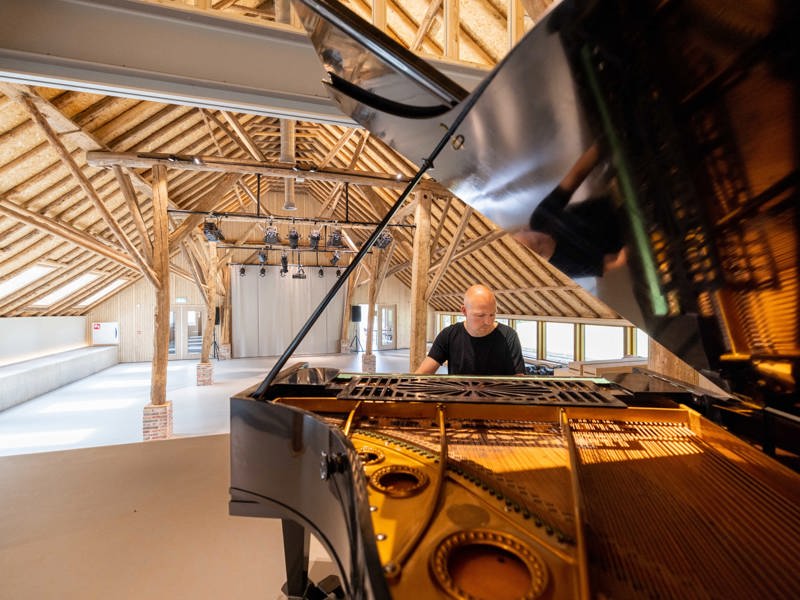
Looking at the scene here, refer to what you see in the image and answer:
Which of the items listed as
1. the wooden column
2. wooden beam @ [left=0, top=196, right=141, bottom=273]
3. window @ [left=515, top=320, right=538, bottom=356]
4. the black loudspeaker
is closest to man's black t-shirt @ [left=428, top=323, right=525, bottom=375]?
the wooden column

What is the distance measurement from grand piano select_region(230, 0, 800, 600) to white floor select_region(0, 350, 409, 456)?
512 cm

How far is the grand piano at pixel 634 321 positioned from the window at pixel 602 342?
8.75 metres

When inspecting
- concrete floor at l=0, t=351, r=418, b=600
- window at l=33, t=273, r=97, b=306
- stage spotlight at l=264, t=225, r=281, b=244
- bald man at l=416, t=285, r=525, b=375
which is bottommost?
concrete floor at l=0, t=351, r=418, b=600

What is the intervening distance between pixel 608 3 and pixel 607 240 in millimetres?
766

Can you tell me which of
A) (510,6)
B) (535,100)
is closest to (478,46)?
(510,6)

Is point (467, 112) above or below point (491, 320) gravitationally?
above

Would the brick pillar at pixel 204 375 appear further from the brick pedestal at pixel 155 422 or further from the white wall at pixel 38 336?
the white wall at pixel 38 336

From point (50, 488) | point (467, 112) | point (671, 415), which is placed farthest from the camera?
point (50, 488)

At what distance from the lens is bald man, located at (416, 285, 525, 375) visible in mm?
2936

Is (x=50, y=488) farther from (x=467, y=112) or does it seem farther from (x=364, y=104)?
(x=467, y=112)

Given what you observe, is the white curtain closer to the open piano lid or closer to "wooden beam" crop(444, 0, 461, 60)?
"wooden beam" crop(444, 0, 461, 60)

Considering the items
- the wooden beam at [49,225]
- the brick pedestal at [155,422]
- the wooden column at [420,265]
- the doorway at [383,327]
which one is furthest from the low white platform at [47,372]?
the doorway at [383,327]

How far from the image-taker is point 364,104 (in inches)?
44.9

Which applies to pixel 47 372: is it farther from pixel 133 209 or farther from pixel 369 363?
pixel 369 363
